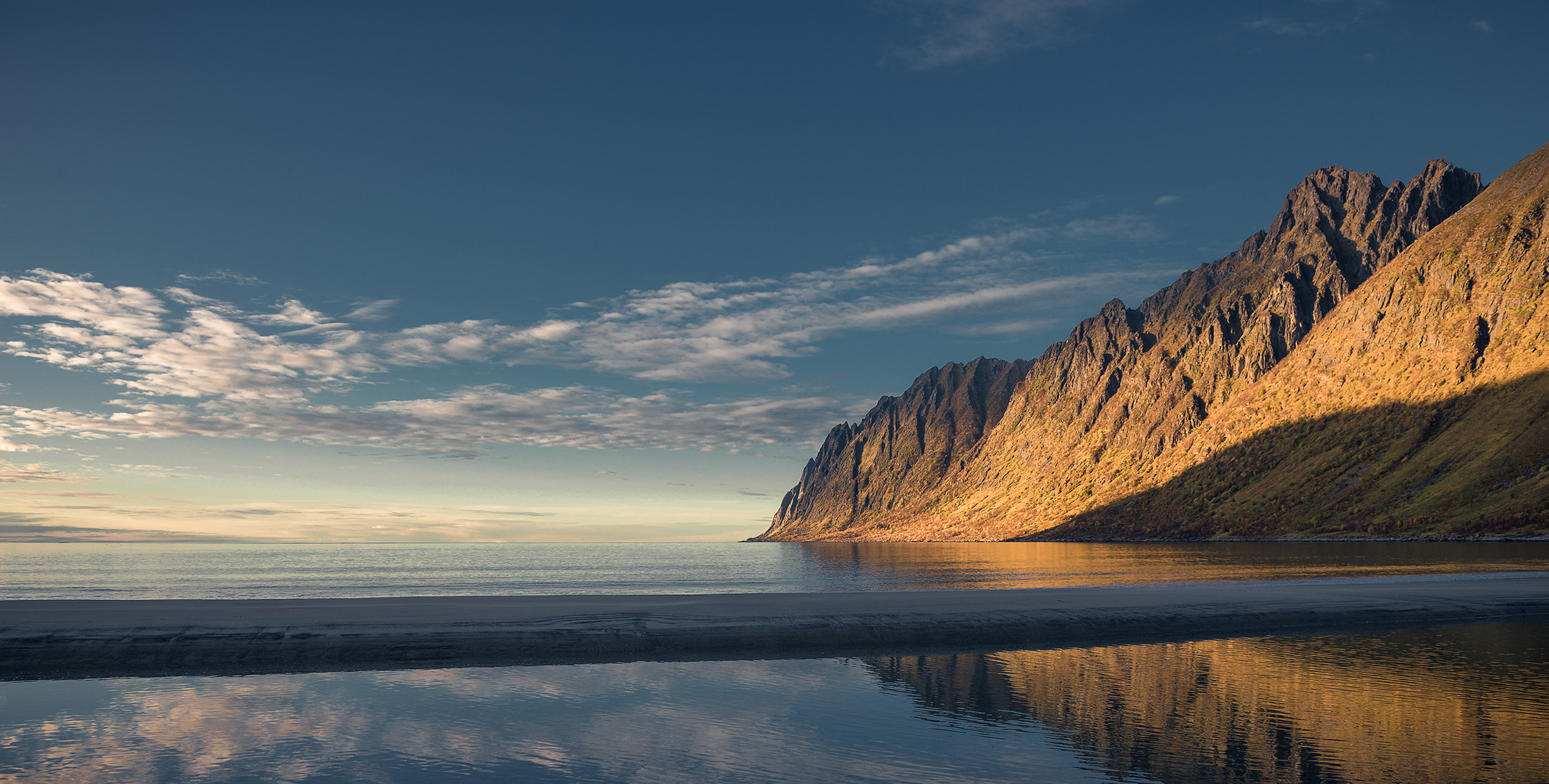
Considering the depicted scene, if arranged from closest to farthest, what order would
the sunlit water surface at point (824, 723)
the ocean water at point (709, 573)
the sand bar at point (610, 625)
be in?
the sunlit water surface at point (824, 723), the sand bar at point (610, 625), the ocean water at point (709, 573)

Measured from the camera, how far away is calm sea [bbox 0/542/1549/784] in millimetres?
12148

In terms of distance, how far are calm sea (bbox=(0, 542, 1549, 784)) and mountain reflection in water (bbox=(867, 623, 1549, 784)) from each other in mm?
76

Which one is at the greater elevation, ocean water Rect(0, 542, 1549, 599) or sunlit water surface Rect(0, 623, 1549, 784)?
sunlit water surface Rect(0, 623, 1549, 784)

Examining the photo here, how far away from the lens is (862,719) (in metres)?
15.3

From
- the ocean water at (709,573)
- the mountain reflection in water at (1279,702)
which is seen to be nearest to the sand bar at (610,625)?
the mountain reflection in water at (1279,702)

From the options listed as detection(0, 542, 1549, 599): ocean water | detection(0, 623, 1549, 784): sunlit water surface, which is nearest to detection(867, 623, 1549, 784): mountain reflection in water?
detection(0, 623, 1549, 784): sunlit water surface

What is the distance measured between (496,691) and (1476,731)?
1909 centimetres

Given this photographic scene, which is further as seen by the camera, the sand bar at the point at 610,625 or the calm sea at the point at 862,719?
the sand bar at the point at 610,625

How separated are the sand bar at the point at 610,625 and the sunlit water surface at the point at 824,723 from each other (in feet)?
6.77

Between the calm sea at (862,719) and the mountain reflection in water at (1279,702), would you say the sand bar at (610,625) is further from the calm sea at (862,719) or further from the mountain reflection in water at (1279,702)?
the mountain reflection in water at (1279,702)

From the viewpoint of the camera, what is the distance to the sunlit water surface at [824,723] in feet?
39.8

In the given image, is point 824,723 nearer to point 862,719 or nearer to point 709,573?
point 862,719

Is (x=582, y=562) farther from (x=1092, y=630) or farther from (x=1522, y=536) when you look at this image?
(x=1522, y=536)

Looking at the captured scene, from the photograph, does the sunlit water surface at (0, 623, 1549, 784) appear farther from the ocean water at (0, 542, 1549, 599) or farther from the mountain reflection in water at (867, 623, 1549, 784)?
the ocean water at (0, 542, 1549, 599)
